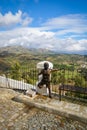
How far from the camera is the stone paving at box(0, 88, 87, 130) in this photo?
453cm

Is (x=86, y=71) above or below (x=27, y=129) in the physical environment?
above

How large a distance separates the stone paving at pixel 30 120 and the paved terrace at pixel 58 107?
0.16m

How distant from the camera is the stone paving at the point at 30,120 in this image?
14.9 ft

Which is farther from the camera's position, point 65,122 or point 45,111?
A: point 45,111

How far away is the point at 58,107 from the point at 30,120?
1269mm

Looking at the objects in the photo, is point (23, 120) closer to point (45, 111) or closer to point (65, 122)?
point (45, 111)

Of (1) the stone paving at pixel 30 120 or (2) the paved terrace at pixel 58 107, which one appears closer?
(1) the stone paving at pixel 30 120

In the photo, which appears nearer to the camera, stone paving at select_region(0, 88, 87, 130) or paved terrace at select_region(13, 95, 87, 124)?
stone paving at select_region(0, 88, 87, 130)

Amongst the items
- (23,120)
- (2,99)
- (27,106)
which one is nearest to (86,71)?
(27,106)

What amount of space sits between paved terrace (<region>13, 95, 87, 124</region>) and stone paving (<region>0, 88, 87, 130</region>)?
0.51ft

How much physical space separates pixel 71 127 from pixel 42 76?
116 inches

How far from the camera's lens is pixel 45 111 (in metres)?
5.56

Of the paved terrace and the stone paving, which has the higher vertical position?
the paved terrace

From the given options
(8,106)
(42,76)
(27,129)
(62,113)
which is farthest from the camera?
(42,76)
